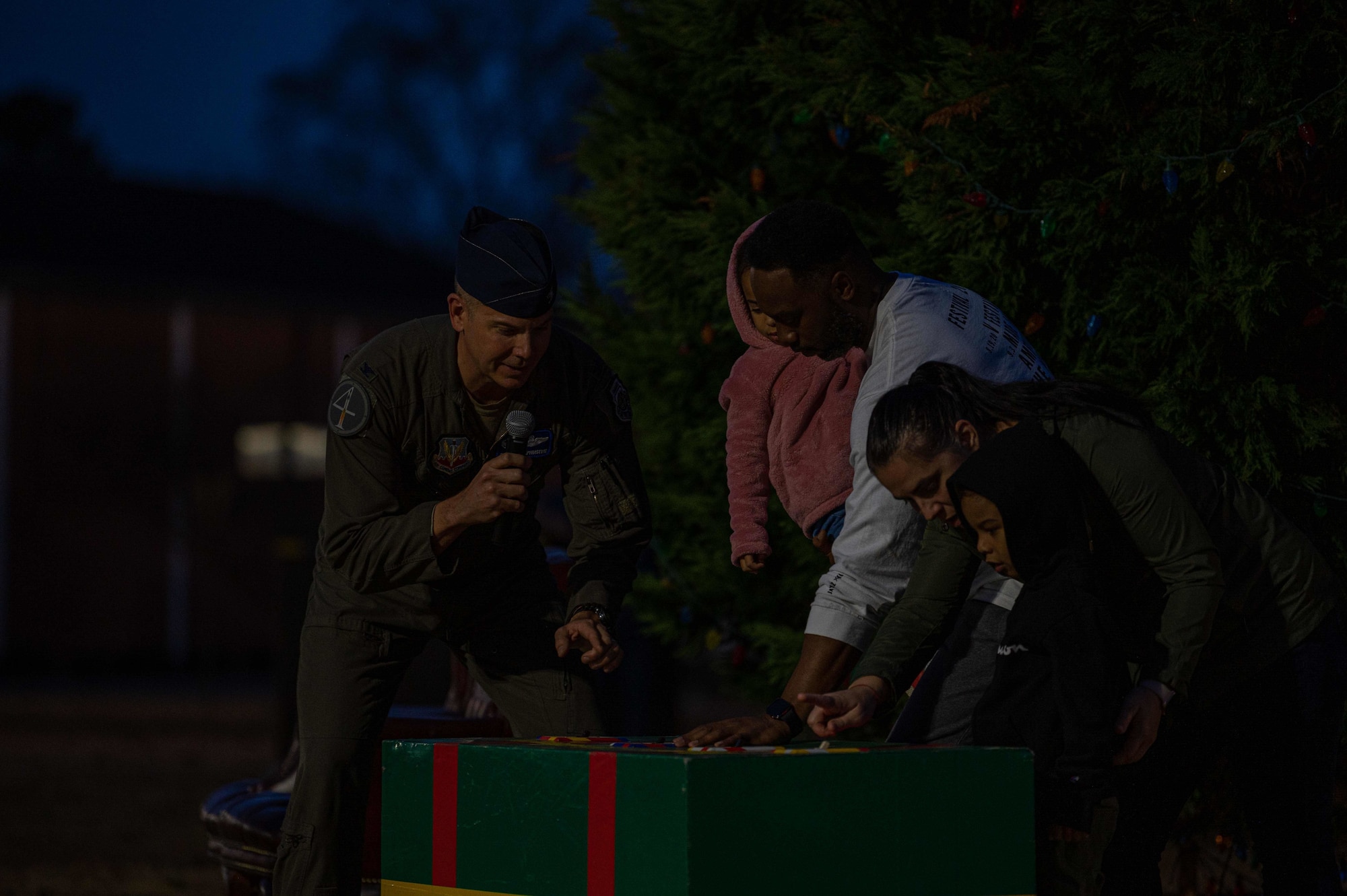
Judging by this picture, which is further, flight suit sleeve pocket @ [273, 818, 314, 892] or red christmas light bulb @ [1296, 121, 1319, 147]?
red christmas light bulb @ [1296, 121, 1319, 147]

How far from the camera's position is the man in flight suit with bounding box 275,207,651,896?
3.90 metres

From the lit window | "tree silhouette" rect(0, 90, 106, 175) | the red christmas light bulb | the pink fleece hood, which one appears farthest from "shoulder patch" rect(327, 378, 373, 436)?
"tree silhouette" rect(0, 90, 106, 175)

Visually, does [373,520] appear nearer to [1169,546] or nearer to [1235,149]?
[1169,546]

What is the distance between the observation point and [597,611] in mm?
4051

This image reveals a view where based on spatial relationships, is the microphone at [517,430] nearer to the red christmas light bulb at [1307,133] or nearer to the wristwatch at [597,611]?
the wristwatch at [597,611]

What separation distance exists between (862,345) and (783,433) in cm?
43

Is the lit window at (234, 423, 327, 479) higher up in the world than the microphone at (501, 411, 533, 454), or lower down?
higher up

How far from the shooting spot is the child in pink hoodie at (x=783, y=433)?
394 centimetres

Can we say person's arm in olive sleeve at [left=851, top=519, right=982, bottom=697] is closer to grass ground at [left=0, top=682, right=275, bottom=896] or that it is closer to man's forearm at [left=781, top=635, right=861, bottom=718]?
man's forearm at [left=781, top=635, right=861, bottom=718]

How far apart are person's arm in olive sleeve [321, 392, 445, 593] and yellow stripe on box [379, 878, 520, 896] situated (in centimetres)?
93

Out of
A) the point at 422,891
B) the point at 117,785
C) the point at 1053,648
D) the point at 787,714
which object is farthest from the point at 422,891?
the point at 117,785

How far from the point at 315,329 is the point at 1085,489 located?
2424cm

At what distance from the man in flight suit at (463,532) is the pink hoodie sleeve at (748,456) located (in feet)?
0.91

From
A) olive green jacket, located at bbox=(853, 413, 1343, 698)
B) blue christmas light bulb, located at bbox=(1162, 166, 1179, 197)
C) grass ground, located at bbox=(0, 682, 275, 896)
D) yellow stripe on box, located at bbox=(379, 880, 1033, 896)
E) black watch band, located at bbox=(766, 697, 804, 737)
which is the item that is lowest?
grass ground, located at bbox=(0, 682, 275, 896)
